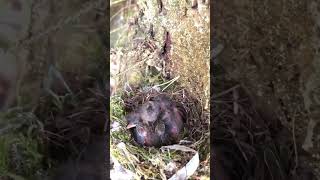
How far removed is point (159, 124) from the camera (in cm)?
180

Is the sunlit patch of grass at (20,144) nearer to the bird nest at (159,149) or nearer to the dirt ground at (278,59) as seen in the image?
the bird nest at (159,149)

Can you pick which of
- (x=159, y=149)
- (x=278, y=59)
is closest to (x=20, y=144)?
(x=159, y=149)

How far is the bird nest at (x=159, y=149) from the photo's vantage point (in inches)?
70.2

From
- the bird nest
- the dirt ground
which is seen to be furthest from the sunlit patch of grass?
the dirt ground

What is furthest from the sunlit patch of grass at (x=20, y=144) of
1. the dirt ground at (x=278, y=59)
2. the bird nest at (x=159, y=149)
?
the dirt ground at (x=278, y=59)

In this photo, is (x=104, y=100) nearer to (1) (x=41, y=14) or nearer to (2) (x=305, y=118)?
(1) (x=41, y=14)

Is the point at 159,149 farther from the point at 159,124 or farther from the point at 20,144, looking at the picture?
the point at 20,144

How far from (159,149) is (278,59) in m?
0.51

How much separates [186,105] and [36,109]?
0.51 m

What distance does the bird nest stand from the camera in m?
1.78

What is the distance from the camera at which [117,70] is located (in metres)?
1.79

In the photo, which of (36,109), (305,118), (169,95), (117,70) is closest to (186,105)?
(169,95)

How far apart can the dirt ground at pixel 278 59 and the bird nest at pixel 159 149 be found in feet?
0.60

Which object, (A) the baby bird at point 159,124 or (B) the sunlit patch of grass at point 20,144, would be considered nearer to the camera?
(B) the sunlit patch of grass at point 20,144
